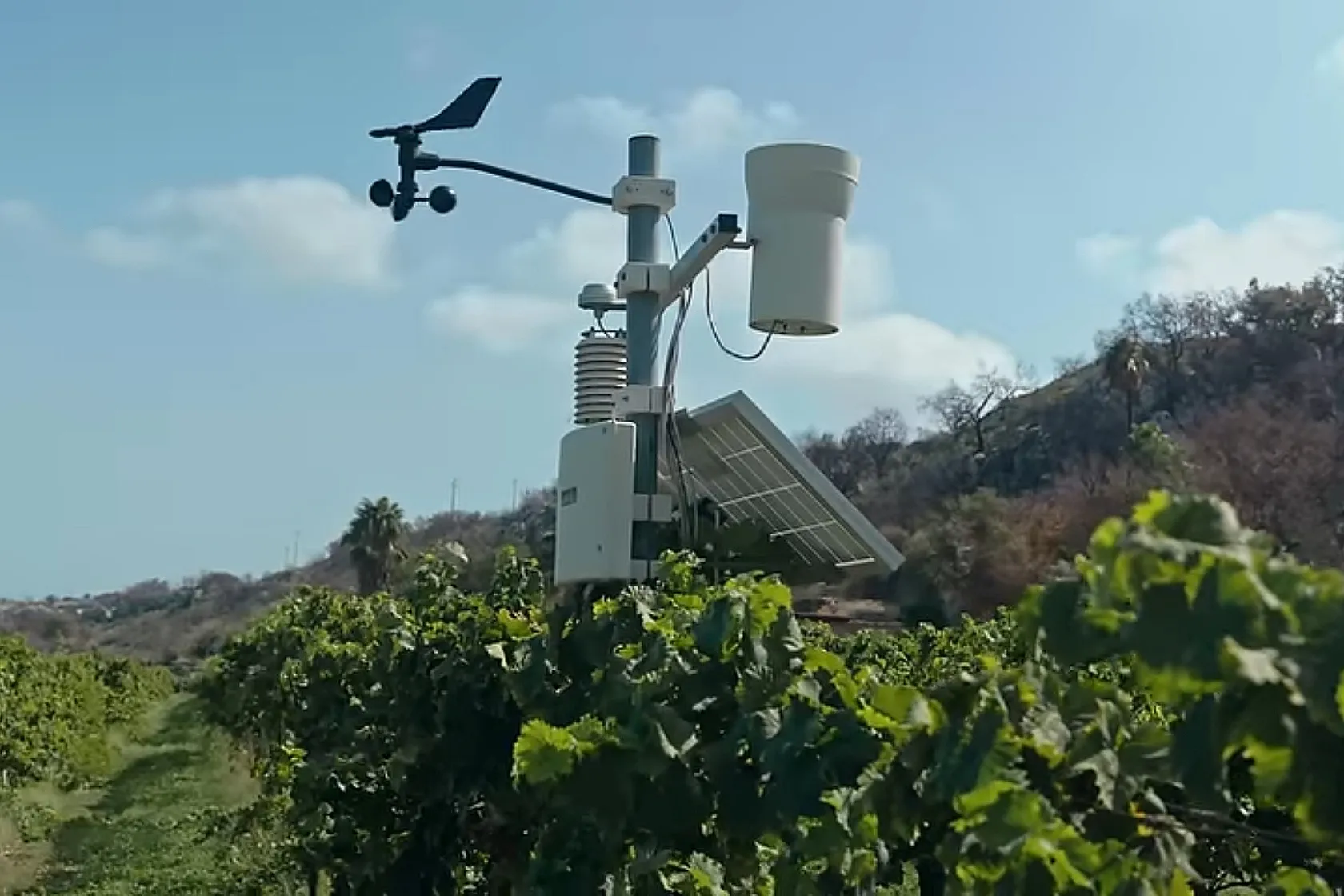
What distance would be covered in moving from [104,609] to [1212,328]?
132 meters

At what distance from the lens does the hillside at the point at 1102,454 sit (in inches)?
1667

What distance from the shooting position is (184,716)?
50562mm

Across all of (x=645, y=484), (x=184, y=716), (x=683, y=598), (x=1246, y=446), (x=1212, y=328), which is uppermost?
(x=1212, y=328)

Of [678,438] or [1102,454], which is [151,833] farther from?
[1102,454]

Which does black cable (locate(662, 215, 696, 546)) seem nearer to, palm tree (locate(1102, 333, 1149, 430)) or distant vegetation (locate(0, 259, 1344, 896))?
distant vegetation (locate(0, 259, 1344, 896))

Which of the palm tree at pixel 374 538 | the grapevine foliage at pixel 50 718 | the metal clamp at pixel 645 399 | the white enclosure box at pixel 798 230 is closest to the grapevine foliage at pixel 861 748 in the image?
the metal clamp at pixel 645 399

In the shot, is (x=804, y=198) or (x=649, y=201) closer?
(x=804, y=198)

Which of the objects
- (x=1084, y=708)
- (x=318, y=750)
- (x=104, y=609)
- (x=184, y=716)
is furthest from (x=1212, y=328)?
(x=104, y=609)

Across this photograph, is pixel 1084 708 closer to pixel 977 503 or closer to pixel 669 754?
pixel 669 754

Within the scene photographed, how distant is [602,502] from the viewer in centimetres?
592

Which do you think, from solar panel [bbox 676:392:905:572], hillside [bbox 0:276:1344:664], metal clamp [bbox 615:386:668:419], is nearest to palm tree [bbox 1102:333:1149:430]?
hillside [bbox 0:276:1344:664]

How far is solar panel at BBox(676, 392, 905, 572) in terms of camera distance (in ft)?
19.7

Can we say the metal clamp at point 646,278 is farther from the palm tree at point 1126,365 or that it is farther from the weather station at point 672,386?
the palm tree at point 1126,365

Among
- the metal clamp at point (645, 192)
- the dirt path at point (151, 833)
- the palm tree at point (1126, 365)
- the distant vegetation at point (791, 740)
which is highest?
the palm tree at point (1126, 365)
